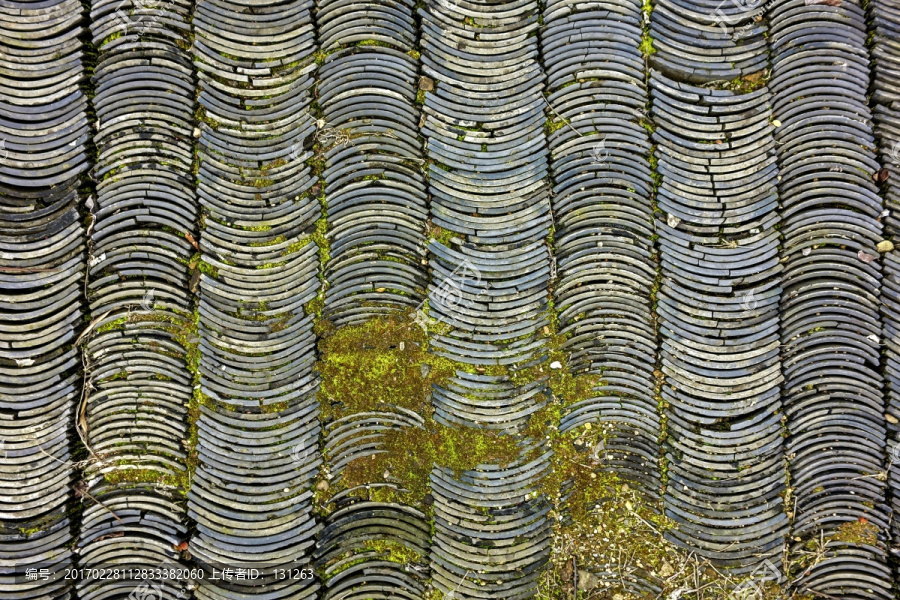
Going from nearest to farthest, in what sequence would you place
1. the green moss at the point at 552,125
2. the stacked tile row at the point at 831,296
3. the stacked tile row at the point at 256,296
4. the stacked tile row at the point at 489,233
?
the stacked tile row at the point at 256,296 → the stacked tile row at the point at 489,233 → the stacked tile row at the point at 831,296 → the green moss at the point at 552,125

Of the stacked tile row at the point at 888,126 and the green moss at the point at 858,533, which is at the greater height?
the stacked tile row at the point at 888,126

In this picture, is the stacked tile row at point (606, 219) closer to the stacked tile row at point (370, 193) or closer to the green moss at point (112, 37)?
the stacked tile row at point (370, 193)

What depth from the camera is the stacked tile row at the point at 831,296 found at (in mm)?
7008

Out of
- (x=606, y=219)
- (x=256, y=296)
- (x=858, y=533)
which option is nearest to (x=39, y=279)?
(x=256, y=296)

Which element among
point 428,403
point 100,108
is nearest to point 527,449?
point 428,403

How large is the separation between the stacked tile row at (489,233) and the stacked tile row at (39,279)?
165 inches

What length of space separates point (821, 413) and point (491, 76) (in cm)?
560

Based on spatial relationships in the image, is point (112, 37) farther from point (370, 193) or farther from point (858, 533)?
point (858, 533)

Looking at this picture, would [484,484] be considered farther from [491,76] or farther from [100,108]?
[100,108]

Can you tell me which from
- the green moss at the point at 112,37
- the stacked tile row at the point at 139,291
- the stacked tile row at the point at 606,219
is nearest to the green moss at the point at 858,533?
the stacked tile row at the point at 606,219

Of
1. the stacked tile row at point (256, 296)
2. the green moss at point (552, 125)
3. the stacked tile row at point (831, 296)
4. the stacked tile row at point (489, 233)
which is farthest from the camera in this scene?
the green moss at point (552, 125)

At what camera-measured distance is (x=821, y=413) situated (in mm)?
7062

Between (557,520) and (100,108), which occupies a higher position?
(100,108)

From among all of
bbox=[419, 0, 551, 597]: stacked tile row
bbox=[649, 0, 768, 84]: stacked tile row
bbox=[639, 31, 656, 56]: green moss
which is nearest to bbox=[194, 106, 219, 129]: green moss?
bbox=[419, 0, 551, 597]: stacked tile row
